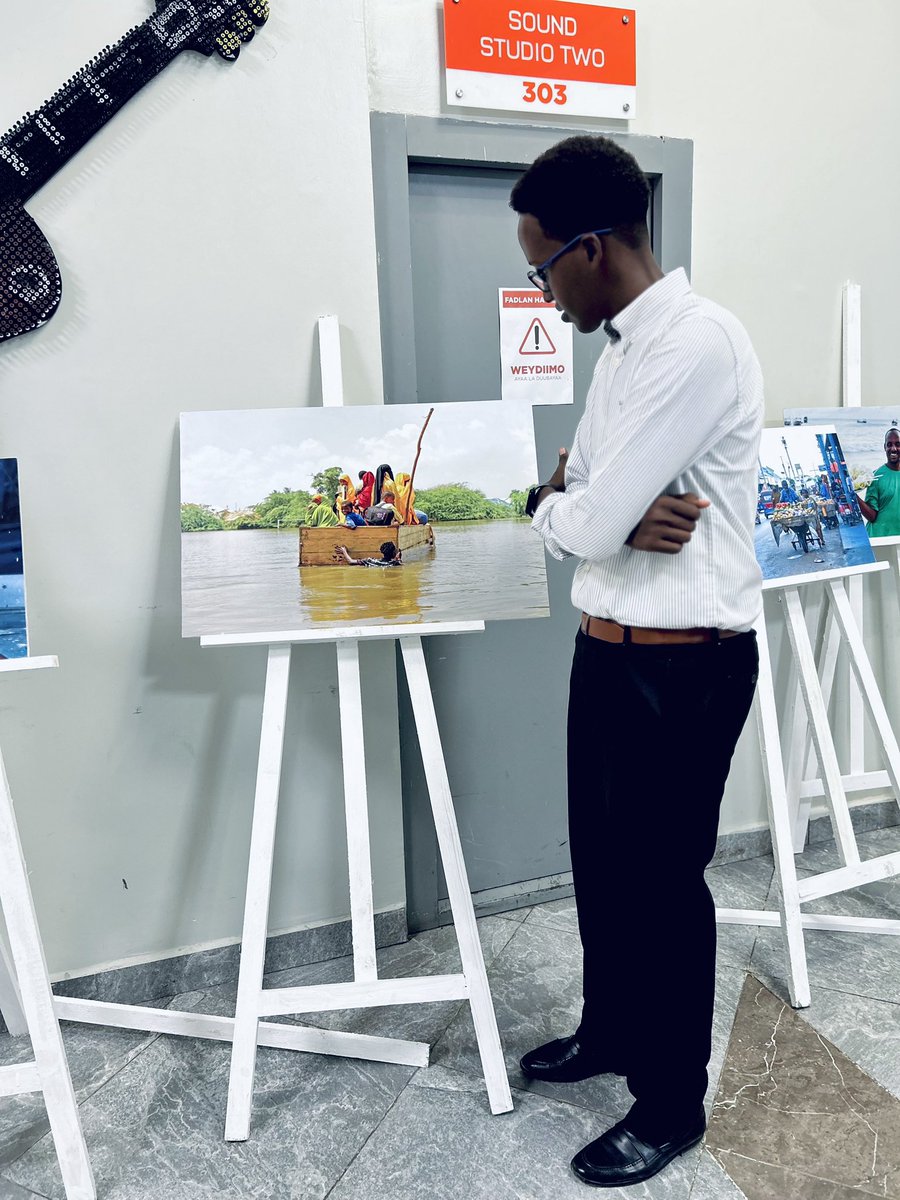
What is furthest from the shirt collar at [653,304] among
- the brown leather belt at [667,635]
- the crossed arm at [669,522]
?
the brown leather belt at [667,635]

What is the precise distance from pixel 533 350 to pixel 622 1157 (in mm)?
1661

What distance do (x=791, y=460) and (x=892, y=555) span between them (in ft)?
1.87

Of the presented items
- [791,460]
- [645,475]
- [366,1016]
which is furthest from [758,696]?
[366,1016]

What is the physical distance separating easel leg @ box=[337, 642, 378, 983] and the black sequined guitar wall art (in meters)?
0.90

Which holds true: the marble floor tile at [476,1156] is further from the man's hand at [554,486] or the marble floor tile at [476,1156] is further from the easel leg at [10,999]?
the man's hand at [554,486]

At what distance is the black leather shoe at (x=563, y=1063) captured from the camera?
160cm

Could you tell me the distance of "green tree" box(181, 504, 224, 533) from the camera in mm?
1622

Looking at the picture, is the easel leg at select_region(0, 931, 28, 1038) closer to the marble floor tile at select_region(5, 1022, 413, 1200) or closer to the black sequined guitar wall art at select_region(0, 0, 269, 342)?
the marble floor tile at select_region(5, 1022, 413, 1200)

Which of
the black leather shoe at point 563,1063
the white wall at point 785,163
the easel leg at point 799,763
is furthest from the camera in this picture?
the easel leg at point 799,763

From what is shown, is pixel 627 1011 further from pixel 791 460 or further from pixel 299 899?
pixel 791 460

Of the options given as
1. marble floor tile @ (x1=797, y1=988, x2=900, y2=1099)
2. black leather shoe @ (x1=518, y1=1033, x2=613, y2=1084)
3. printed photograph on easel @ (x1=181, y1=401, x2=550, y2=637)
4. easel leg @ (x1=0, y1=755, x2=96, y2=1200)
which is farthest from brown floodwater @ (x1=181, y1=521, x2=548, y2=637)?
marble floor tile @ (x1=797, y1=988, x2=900, y2=1099)

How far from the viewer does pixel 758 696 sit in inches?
74.5

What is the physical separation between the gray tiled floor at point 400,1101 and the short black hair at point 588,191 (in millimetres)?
1484

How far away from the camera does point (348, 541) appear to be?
1.66 m
